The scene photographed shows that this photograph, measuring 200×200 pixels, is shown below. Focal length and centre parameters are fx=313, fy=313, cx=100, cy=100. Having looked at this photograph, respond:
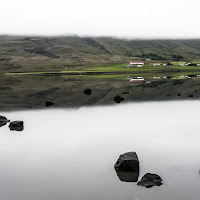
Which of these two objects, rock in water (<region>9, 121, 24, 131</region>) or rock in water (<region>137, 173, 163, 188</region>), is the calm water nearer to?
rock in water (<region>137, 173, 163, 188</region>)

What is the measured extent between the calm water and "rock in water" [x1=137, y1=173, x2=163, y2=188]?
418 mm

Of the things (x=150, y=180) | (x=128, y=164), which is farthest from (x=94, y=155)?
(x=150, y=180)

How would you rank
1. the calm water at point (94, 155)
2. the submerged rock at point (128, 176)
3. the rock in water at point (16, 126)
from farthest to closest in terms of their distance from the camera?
1. the rock in water at point (16, 126)
2. the submerged rock at point (128, 176)
3. the calm water at point (94, 155)

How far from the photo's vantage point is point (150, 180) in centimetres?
1992

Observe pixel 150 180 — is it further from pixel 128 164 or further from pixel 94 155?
pixel 94 155

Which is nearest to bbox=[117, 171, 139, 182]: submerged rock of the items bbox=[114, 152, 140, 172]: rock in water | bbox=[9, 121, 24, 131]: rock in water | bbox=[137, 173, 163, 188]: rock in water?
bbox=[114, 152, 140, 172]: rock in water

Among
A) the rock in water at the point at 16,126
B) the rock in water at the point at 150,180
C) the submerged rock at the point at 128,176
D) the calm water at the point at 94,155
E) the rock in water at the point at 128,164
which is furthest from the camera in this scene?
the rock in water at the point at 16,126

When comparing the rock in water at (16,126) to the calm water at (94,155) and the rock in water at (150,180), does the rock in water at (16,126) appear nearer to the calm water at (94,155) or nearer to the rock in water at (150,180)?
the calm water at (94,155)

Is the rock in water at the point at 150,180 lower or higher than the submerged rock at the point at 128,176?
higher

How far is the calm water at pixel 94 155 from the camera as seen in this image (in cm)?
1873

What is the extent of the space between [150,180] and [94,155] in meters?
6.74

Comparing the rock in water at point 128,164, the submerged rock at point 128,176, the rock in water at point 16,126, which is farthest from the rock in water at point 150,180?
the rock in water at point 16,126

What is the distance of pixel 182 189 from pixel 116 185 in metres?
4.03

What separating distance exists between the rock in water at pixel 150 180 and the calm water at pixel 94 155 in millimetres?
418
